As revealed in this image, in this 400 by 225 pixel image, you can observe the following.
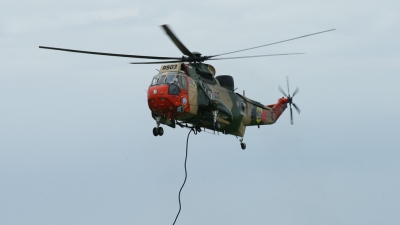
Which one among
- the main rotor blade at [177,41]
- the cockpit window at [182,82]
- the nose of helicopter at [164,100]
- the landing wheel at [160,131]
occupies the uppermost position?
the main rotor blade at [177,41]

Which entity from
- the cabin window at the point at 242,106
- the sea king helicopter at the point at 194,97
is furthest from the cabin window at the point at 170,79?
the cabin window at the point at 242,106

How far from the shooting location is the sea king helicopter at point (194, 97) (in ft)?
117

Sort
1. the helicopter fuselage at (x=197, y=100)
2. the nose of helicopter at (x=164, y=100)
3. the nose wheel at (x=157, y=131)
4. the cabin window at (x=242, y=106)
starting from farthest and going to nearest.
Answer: the cabin window at (x=242, y=106) < the nose wheel at (x=157, y=131) < the helicopter fuselage at (x=197, y=100) < the nose of helicopter at (x=164, y=100)

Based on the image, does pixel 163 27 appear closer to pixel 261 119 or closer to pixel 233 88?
pixel 233 88

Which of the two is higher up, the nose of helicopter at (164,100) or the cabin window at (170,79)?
the cabin window at (170,79)

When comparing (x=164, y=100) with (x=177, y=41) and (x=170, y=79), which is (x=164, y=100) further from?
(x=177, y=41)

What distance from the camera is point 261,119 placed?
1759 inches

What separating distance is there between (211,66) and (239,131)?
4.18 m

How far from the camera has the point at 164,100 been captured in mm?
35375

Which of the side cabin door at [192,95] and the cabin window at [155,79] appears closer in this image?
the cabin window at [155,79]

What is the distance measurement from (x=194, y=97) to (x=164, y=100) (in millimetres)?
2247

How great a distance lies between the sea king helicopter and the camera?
35.7 m

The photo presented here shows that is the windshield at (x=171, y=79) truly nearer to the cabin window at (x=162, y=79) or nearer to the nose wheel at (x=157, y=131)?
the cabin window at (x=162, y=79)

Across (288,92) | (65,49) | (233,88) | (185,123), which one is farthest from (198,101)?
(288,92)
